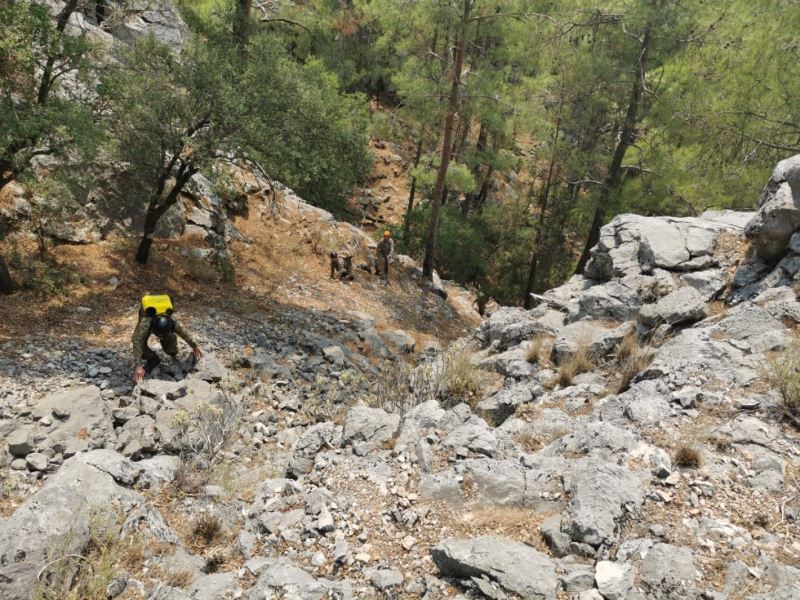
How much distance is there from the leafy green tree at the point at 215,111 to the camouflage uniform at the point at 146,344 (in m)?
3.57

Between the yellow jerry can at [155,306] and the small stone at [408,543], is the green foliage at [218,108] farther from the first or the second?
the small stone at [408,543]

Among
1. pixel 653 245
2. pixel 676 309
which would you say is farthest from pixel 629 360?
pixel 653 245

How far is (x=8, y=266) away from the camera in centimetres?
958

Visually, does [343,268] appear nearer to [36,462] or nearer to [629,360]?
[629,360]

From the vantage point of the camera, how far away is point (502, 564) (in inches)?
146

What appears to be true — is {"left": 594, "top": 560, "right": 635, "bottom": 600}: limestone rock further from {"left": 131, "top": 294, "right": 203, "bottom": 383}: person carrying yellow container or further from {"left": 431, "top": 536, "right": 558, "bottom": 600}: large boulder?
{"left": 131, "top": 294, "right": 203, "bottom": 383}: person carrying yellow container

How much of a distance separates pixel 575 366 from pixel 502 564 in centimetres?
475

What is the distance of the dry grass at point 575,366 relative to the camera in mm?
7789

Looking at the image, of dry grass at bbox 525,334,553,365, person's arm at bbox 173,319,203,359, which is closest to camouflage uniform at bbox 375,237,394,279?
dry grass at bbox 525,334,553,365

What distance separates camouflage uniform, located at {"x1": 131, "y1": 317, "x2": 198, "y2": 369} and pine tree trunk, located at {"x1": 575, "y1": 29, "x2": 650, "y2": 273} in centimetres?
1087

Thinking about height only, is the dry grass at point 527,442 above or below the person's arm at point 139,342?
above

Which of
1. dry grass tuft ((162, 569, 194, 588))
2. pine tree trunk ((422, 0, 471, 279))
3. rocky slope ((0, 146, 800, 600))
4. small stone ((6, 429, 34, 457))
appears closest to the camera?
rocky slope ((0, 146, 800, 600))

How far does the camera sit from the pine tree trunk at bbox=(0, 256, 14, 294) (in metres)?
9.02

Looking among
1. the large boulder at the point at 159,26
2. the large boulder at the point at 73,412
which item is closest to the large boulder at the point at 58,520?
the large boulder at the point at 73,412
